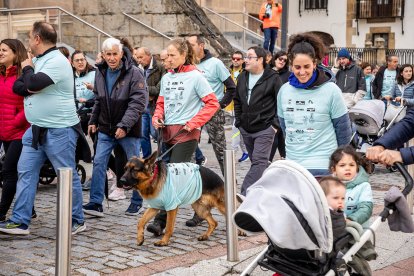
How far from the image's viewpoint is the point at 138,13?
1934cm

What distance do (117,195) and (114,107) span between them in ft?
5.23

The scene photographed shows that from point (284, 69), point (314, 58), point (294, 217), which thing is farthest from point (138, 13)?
point (294, 217)

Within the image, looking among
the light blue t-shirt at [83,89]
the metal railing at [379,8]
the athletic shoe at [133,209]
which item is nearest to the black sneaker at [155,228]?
the athletic shoe at [133,209]

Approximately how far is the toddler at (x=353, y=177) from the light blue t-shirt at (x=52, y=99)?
2.82 metres

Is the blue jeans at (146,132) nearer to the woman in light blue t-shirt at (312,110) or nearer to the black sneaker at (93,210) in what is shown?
the black sneaker at (93,210)

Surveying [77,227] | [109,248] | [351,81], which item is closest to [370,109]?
[351,81]

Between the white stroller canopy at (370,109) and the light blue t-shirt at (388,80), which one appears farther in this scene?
the light blue t-shirt at (388,80)

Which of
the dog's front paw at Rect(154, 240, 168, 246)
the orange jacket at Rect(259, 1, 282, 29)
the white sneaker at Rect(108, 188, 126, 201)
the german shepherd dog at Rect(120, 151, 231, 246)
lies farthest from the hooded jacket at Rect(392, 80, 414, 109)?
the orange jacket at Rect(259, 1, 282, 29)

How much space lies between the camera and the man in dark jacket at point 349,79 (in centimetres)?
1336

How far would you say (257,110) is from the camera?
8.09m

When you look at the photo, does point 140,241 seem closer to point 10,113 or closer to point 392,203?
point 10,113

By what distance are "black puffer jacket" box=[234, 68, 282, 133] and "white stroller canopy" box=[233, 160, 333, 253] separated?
384cm

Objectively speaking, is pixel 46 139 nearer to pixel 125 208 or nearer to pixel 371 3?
pixel 125 208

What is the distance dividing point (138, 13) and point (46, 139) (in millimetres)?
12753
